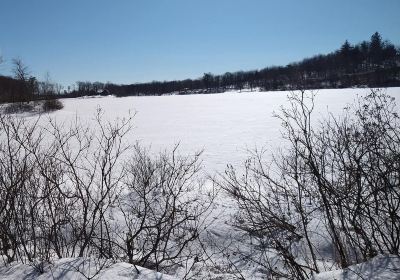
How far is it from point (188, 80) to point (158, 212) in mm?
117042

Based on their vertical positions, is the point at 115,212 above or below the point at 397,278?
below

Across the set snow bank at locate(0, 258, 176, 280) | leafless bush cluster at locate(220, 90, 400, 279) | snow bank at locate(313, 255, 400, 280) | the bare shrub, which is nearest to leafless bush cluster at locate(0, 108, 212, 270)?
the bare shrub

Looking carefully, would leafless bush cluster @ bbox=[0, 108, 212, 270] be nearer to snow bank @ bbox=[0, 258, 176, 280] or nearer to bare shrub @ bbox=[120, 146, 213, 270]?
bare shrub @ bbox=[120, 146, 213, 270]

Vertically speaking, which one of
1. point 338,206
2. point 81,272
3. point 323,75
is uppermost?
point 323,75

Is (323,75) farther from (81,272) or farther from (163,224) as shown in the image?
(81,272)

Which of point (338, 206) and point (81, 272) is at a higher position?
point (81, 272)

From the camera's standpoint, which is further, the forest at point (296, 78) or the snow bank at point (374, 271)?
the forest at point (296, 78)

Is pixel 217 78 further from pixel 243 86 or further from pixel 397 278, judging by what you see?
pixel 397 278

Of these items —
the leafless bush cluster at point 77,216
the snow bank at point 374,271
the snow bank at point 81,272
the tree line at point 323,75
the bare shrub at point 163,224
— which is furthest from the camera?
the tree line at point 323,75

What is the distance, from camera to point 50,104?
3969 cm

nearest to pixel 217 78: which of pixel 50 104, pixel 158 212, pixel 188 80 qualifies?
pixel 188 80

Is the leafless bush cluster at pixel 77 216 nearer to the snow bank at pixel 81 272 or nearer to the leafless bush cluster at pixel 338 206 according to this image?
the snow bank at pixel 81 272

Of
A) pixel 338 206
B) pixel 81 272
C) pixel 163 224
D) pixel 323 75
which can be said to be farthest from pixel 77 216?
pixel 323 75

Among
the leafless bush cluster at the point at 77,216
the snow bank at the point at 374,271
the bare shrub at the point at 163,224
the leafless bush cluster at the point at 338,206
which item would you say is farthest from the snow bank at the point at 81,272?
the leafless bush cluster at the point at 338,206
